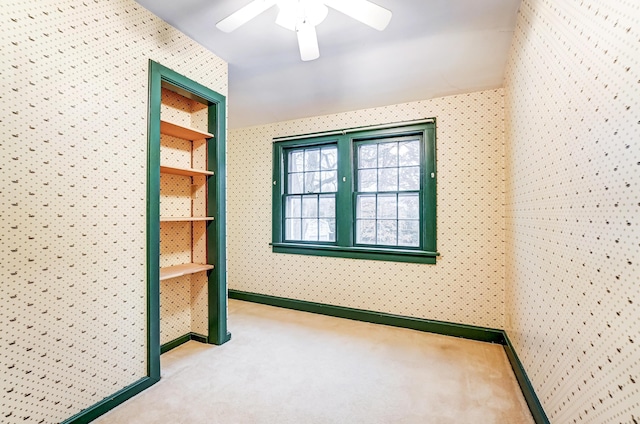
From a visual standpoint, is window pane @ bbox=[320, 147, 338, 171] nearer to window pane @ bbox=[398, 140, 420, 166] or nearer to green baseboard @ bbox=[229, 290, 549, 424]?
window pane @ bbox=[398, 140, 420, 166]

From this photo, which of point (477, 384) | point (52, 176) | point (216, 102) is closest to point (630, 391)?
point (477, 384)

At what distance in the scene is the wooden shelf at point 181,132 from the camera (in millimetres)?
2479

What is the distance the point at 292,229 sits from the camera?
437cm

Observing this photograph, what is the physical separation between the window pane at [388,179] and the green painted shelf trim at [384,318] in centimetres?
156

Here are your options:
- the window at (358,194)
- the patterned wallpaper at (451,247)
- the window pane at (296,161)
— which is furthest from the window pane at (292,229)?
the window pane at (296,161)

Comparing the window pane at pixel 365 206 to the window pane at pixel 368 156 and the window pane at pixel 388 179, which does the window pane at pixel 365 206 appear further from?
the window pane at pixel 368 156

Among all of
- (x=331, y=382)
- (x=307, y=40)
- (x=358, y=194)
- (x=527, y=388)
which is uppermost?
(x=307, y=40)

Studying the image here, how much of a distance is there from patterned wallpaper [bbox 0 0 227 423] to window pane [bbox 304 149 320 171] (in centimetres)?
224

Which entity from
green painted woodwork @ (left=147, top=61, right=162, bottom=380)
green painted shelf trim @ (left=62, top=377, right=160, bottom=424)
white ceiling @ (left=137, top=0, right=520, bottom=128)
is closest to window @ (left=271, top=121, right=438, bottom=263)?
white ceiling @ (left=137, top=0, right=520, bottom=128)

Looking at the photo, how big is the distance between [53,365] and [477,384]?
9.37 ft

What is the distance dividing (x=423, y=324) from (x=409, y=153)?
79.8 inches

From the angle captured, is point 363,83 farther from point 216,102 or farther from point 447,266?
point 447,266

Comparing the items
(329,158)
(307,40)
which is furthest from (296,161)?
(307,40)

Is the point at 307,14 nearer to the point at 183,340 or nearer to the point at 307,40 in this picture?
the point at 307,40
